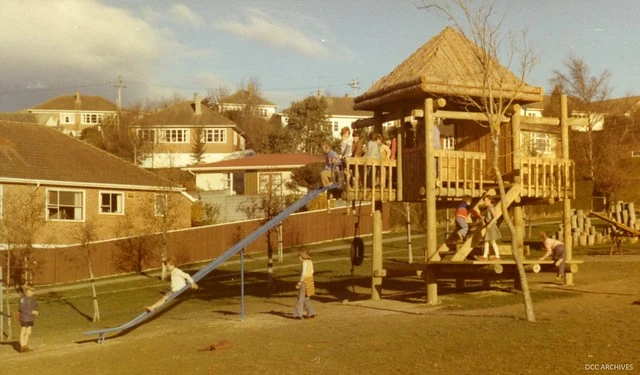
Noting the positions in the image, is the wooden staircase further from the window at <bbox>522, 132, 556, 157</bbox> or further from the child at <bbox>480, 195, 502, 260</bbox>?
the window at <bbox>522, 132, 556, 157</bbox>

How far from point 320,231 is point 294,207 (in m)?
26.3

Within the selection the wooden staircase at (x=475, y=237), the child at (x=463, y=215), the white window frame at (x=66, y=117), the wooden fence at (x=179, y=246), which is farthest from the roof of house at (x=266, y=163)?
the white window frame at (x=66, y=117)

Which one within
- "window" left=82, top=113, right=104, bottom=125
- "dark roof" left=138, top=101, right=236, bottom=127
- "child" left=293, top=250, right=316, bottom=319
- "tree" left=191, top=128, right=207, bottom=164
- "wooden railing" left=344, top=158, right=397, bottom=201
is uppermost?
"window" left=82, top=113, right=104, bottom=125

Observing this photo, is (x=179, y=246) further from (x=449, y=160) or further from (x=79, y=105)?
(x=79, y=105)

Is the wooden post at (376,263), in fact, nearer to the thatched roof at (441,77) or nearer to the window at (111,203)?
the thatched roof at (441,77)

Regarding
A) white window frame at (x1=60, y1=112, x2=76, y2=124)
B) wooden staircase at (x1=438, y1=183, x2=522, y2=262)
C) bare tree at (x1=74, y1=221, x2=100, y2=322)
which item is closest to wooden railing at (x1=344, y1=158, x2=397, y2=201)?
wooden staircase at (x1=438, y1=183, x2=522, y2=262)

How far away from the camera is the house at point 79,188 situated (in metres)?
42.4

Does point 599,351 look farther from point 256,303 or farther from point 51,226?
point 51,226

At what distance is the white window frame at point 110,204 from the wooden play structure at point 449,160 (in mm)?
27528

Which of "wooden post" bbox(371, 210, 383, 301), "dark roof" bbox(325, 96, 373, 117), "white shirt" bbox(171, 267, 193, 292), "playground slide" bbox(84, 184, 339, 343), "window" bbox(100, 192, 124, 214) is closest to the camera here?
"playground slide" bbox(84, 184, 339, 343)

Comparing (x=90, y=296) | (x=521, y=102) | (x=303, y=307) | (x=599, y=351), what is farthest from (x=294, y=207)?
(x=90, y=296)

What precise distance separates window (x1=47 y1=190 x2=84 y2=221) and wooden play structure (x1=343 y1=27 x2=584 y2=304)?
26887mm

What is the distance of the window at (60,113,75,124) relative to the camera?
125375 millimetres

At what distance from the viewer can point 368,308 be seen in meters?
20.5
